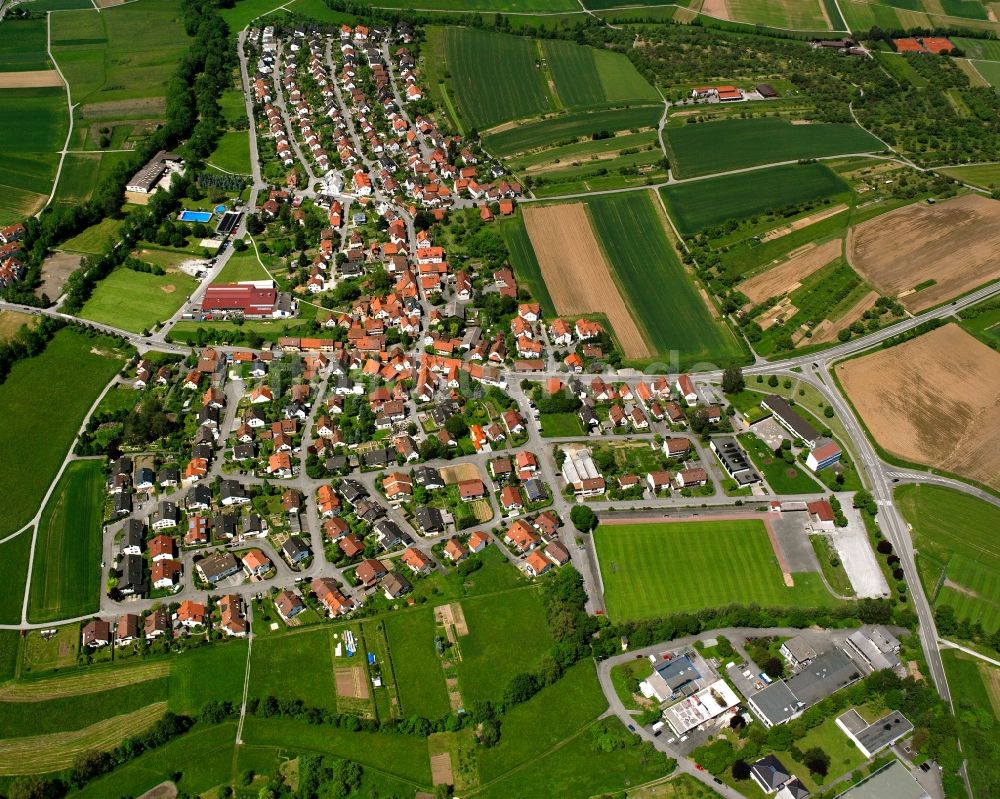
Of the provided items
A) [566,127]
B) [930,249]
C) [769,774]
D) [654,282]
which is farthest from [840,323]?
[566,127]

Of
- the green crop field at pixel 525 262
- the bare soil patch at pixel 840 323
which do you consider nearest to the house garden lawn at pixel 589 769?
the green crop field at pixel 525 262

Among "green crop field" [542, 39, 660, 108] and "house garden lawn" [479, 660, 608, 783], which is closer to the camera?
"house garden lawn" [479, 660, 608, 783]

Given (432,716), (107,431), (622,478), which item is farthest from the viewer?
(107,431)

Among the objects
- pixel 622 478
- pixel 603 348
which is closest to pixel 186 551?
pixel 622 478

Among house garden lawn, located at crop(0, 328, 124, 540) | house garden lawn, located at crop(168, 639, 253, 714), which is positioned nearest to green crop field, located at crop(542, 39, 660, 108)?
house garden lawn, located at crop(0, 328, 124, 540)

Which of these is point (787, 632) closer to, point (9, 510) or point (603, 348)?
point (603, 348)

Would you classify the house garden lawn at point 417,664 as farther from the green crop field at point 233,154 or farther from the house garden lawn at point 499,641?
the green crop field at point 233,154

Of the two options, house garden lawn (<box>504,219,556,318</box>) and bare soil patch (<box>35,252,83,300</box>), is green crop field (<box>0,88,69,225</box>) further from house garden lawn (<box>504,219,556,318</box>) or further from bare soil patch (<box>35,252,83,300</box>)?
house garden lawn (<box>504,219,556,318</box>)

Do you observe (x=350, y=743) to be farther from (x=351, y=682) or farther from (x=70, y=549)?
(x=70, y=549)
